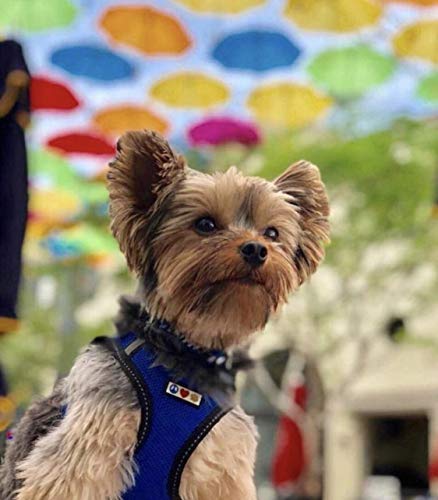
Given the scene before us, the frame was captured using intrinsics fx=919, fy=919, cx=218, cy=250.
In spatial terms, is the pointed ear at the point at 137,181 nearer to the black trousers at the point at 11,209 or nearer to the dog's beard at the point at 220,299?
the dog's beard at the point at 220,299

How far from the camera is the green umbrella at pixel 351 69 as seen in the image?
28.7 ft

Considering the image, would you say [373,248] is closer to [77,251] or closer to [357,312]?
[357,312]

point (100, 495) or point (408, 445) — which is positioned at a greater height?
point (408, 445)

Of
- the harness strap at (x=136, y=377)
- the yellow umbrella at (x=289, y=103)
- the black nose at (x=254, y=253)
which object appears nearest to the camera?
the black nose at (x=254, y=253)

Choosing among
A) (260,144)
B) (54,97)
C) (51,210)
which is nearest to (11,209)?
(54,97)

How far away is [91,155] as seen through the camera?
1058 cm

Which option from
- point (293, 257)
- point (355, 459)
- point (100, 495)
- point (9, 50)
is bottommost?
point (100, 495)

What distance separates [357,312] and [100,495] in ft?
41.1

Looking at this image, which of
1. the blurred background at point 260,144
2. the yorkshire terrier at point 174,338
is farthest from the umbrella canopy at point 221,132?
the yorkshire terrier at point 174,338

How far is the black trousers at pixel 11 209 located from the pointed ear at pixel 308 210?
53.9 inches

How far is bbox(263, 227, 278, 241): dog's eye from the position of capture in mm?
2256

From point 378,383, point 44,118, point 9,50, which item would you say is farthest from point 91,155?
point 378,383

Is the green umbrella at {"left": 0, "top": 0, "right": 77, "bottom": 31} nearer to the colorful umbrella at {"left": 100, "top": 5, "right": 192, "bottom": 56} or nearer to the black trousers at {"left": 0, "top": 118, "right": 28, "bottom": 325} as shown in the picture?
the colorful umbrella at {"left": 100, "top": 5, "right": 192, "bottom": 56}

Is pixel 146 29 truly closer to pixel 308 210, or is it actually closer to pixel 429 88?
pixel 429 88
